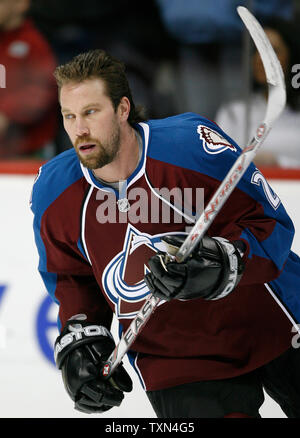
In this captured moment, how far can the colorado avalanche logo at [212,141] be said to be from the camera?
1.58m

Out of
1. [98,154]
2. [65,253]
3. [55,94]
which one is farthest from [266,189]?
[55,94]

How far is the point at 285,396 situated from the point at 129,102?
2.48 feet

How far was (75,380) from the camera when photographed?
1.67 metres

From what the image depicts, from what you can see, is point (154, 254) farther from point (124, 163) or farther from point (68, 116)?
point (68, 116)

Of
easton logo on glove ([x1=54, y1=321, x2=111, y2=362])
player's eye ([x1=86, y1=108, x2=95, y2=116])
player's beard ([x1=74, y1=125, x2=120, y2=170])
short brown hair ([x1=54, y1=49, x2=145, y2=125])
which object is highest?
short brown hair ([x1=54, y1=49, x2=145, y2=125])

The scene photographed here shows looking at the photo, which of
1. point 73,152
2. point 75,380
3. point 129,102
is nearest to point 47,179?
point 73,152

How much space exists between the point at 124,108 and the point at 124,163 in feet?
0.39

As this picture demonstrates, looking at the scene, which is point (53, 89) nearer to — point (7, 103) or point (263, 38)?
point (7, 103)

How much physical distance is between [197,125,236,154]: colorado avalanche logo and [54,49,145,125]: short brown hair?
0.62ft

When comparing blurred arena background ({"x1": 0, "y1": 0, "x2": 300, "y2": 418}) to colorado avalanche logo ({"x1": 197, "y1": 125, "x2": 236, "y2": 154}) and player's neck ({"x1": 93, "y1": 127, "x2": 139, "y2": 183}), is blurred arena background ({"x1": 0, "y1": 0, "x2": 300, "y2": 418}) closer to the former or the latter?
colorado avalanche logo ({"x1": 197, "y1": 125, "x2": 236, "y2": 154})

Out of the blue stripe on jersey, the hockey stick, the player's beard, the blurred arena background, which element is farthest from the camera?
the blurred arena background

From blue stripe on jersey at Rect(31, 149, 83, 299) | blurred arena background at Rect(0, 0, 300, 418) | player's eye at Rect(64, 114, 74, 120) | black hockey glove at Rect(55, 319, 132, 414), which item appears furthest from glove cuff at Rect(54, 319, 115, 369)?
blurred arena background at Rect(0, 0, 300, 418)

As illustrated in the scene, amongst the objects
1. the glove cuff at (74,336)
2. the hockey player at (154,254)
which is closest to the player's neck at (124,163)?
the hockey player at (154,254)

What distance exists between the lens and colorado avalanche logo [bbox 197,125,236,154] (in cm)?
158
